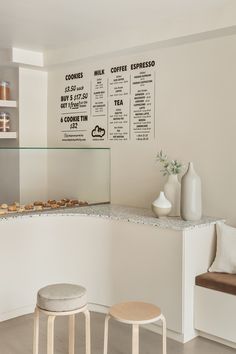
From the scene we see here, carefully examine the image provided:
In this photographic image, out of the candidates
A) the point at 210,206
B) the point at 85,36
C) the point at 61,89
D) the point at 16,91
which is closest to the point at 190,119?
the point at 210,206

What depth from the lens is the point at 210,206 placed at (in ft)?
12.3

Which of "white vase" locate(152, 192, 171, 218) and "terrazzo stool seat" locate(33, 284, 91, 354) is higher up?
"white vase" locate(152, 192, 171, 218)

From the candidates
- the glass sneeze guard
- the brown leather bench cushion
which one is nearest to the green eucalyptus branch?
the glass sneeze guard

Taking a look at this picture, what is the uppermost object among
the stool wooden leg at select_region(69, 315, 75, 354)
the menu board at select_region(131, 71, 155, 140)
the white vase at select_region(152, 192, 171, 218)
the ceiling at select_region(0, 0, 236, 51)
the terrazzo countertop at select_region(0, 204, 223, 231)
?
the ceiling at select_region(0, 0, 236, 51)

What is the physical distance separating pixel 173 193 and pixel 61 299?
5.11ft

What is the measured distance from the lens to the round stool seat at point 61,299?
2.54 metres

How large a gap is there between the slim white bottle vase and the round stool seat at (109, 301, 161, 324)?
3.44 ft

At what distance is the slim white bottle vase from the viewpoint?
350 cm

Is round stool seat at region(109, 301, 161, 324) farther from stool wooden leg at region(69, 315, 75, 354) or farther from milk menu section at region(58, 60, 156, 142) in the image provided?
milk menu section at region(58, 60, 156, 142)

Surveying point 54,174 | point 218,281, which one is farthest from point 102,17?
point 218,281

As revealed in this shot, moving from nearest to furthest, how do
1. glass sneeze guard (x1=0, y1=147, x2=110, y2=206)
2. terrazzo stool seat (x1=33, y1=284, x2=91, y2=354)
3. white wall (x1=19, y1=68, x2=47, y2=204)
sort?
terrazzo stool seat (x1=33, y1=284, x2=91, y2=354)
glass sneeze guard (x1=0, y1=147, x2=110, y2=206)
white wall (x1=19, y1=68, x2=47, y2=204)

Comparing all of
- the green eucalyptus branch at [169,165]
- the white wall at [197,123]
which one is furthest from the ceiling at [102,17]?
the green eucalyptus branch at [169,165]

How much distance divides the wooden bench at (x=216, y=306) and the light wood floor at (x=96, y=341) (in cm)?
9

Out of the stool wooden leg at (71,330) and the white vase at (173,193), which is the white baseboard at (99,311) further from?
the white vase at (173,193)
